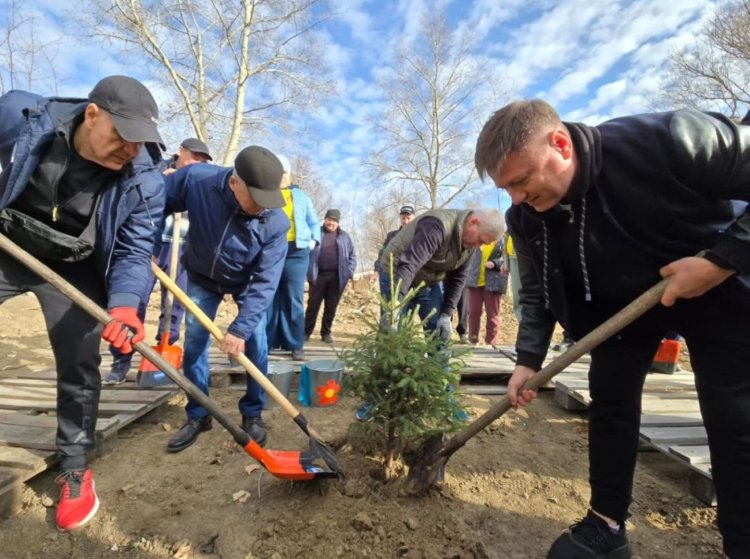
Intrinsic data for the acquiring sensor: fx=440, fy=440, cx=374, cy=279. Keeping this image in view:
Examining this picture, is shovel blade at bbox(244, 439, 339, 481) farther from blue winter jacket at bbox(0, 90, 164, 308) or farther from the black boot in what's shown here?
the black boot

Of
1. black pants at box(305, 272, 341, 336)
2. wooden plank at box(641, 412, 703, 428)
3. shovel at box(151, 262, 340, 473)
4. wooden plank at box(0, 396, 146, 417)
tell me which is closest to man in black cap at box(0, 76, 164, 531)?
shovel at box(151, 262, 340, 473)

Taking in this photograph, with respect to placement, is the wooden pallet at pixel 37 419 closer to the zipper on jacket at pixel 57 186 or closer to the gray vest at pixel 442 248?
the zipper on jacket at pixel 57 186

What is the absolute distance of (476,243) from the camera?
3666 mm

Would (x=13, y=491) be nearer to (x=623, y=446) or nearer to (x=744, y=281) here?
(x=623, y=446)

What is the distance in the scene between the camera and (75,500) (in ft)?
7.64

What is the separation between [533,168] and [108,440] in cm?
328

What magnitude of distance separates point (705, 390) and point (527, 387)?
0.68 m

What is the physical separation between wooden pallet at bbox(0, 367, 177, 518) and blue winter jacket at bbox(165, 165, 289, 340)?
119 cm

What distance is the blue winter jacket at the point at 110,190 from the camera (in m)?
2.05

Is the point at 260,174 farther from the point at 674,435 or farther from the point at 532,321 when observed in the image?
the point at 674,435

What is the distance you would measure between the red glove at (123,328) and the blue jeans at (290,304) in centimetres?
273

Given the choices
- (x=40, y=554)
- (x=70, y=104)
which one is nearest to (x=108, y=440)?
(x=40, y=554)

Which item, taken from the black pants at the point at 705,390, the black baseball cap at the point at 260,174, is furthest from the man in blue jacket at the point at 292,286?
the black pants at the point at 705,390

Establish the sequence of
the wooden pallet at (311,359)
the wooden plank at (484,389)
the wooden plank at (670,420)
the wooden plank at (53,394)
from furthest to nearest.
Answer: the wooden plank at (484,389) < the wooden pallet at (311,359) < the wooden plank at (53,394) < the wooden plank at (670,420)
